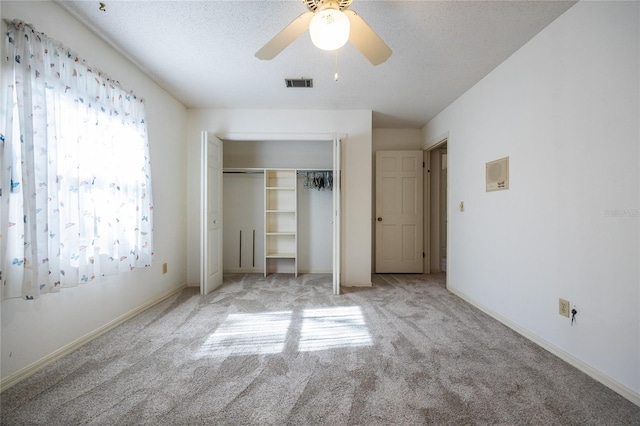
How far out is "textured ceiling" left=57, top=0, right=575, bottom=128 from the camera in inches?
71.9

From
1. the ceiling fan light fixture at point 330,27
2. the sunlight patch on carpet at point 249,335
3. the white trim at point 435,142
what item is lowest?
the sunlight patch on carpet at point 249,335

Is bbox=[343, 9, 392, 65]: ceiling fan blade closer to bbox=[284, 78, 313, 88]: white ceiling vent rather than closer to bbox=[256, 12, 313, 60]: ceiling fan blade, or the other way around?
bbox=[256, 12, 313, 60]: ceiling fan blade

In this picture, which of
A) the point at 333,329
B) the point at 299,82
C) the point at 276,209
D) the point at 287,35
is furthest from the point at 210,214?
the point at 287,35

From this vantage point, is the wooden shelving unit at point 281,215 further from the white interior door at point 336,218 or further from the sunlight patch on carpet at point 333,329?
the sunlight patch on carpet at point 333,329

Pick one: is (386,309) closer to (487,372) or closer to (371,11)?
(487,372)

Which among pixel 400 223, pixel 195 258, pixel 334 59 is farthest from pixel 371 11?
pixel 195 258

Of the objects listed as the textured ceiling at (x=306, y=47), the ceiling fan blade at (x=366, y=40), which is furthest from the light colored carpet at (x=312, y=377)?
the textured ceiling at (x=306, y=47)

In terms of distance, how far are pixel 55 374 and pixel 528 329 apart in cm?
347

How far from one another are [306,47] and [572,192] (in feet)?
7.64

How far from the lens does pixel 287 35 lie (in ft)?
5.21

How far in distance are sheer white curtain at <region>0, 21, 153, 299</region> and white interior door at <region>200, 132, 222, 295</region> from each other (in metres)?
0.81

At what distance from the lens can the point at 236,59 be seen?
2.43 m

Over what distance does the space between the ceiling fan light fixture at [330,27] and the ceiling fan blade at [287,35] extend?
0.48 ft

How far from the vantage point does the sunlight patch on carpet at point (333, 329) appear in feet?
6.68
